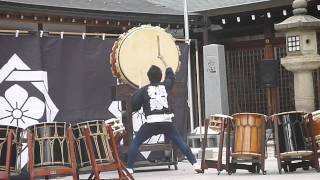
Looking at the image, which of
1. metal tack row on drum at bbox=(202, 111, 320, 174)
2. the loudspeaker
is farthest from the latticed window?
metal tack row on drum at bbox=(202, 111, 320, 174)

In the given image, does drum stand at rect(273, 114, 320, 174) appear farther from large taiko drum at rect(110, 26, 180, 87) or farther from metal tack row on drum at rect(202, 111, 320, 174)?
large taiko drum at rect(110, 26, 180, 87)

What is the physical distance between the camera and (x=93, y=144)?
24.5 feet

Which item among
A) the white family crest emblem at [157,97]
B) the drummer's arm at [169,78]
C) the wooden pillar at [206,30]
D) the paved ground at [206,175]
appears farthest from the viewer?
the wooden pillar at [206,30]

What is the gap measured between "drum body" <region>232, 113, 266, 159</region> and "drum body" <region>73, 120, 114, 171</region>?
2073mm

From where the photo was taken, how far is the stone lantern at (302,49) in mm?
13594

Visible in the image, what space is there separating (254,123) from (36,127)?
3112 mm

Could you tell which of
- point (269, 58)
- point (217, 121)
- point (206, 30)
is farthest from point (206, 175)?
point (269, 58)

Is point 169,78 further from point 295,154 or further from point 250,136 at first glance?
point 295,154

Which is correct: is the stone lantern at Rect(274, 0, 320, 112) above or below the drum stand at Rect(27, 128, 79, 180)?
above

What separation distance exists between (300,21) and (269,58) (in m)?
3.67

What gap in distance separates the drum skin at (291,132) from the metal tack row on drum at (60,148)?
7.88 ft

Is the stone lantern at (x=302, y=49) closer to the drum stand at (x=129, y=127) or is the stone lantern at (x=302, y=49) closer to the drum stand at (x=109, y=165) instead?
the drum stand at (x=129, y=127)

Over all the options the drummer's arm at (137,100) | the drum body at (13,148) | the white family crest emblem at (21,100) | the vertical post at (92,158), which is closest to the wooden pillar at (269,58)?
the drummer's arm at (137,100)

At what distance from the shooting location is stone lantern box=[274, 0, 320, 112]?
535 inches
